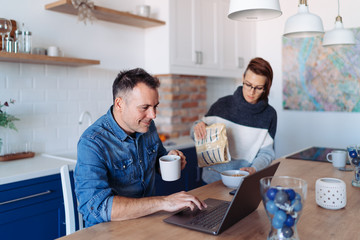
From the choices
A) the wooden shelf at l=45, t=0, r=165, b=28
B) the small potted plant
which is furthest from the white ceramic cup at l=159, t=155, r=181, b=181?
the wooden shelf at l=45, t=0, r=165, b=28

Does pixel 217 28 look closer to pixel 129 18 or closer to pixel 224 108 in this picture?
pixel 129 18

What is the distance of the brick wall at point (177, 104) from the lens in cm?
357

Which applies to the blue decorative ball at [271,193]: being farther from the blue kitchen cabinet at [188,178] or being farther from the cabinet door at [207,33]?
the cabinet door at [207,33]

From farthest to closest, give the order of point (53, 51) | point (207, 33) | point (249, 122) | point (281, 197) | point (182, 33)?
1. point (207, 33)
2. point (182, 33)
3. point (53, 51)
4. point (249, 122)
5. point (281, 197)

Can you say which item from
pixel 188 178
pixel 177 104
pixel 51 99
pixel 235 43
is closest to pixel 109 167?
pixel 51 99

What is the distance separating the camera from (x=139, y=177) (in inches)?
60.8

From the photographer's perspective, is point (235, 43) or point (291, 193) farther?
point (235, 43)

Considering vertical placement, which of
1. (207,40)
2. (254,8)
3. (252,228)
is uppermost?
(207,40)

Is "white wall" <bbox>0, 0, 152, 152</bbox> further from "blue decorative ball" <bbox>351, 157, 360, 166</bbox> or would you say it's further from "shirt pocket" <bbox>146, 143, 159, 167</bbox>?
"blue decorative ball" <bbox>351, 157, 360, 166</bbox>

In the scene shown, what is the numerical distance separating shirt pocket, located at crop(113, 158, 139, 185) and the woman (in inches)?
28.2

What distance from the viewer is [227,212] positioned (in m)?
1.09

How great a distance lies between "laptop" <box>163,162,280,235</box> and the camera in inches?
43.1

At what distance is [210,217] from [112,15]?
231 centimetres

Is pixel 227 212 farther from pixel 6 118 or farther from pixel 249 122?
pixel 6 118
